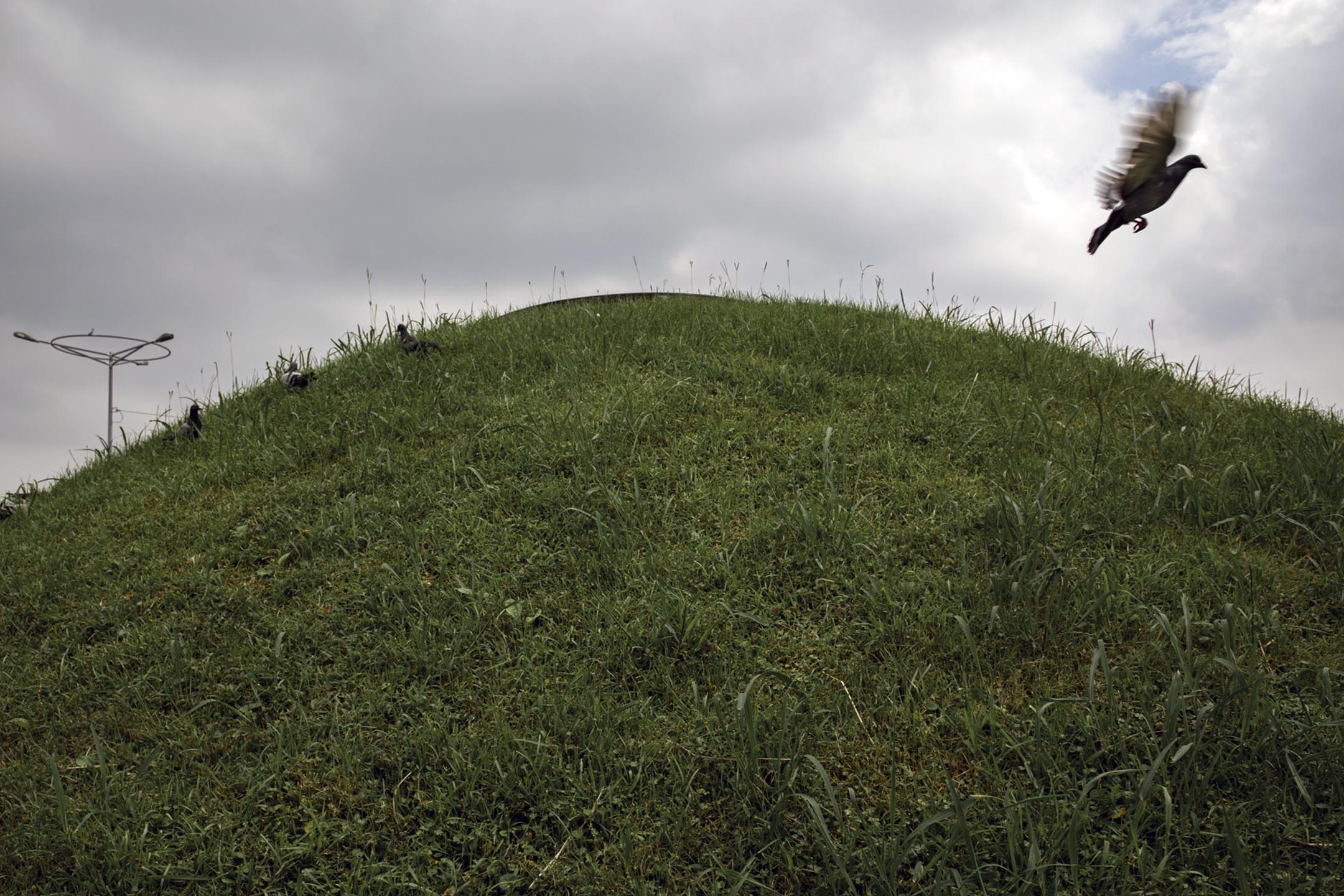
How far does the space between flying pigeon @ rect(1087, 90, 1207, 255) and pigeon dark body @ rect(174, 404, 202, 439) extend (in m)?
6.76

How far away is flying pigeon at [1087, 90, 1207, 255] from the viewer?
4.04 meters

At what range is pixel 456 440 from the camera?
5.50m

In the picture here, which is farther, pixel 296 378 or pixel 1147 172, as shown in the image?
pixel 296 378

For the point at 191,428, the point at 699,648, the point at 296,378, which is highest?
the point at 296,378

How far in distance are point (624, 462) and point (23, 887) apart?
11.0ft

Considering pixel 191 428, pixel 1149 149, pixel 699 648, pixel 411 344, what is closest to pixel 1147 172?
pixel 1149 149

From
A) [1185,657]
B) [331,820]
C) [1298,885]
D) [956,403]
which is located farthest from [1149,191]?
[331,820]

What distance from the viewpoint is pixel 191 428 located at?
6.76m

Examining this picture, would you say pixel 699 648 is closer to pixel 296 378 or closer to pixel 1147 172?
pixel 1147 172

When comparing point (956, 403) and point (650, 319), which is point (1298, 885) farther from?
point (650, 319)

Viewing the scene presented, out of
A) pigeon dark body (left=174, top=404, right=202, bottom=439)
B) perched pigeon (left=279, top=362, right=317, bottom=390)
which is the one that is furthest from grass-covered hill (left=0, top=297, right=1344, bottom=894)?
perched pigeon (left=279, top=362, right=317, bottom=390)

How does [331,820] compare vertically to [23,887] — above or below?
above

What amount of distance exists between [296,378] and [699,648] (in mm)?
4800

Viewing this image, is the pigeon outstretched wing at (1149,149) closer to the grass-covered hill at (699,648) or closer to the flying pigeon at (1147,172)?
the flying pigeon at (1147,172)
